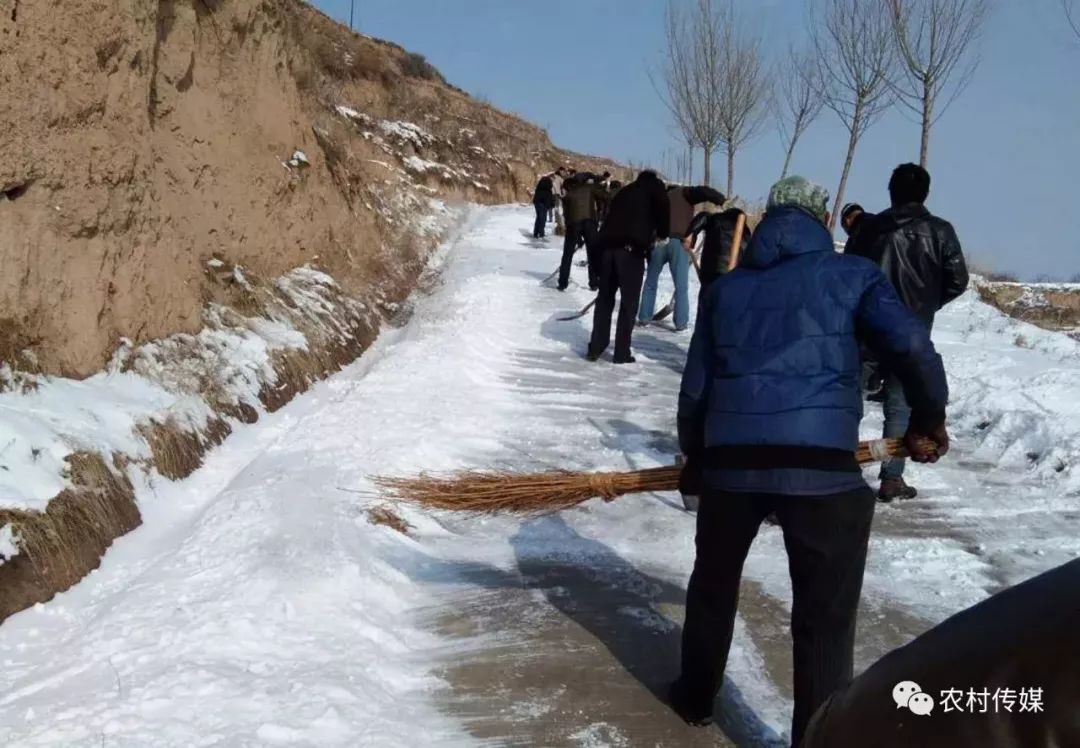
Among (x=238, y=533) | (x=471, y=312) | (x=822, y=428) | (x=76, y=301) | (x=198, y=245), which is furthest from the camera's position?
(x=471, y=312)

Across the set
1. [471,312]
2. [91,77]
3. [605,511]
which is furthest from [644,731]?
[471,312]

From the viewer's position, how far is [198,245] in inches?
275

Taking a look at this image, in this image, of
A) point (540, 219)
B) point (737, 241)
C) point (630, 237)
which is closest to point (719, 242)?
point (737, 241)

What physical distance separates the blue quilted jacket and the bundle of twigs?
65 cm

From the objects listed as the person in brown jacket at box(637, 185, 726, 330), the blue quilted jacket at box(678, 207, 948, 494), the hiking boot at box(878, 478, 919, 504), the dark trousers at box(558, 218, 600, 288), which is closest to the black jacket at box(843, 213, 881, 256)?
the hiking boot at box(878, 478, 919, 504)

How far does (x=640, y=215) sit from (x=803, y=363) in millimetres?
5964

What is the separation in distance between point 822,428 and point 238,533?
113 inches

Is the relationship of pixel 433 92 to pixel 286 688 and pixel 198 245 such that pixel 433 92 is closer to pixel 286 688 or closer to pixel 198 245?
pixel 198 245

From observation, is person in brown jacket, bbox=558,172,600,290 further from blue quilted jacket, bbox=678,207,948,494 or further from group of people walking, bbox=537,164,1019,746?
blue quilted jacket, bbox=678,207,948,494

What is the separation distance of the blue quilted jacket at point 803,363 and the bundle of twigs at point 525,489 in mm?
649

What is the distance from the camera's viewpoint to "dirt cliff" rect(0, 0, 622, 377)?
4832 millimetres

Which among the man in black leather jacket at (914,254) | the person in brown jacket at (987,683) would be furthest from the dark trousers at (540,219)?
the person in brown jacket at (987,683)

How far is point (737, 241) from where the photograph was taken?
679 centimetres

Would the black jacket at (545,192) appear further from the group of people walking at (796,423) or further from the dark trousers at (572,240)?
the group of people walking at (796,423)
